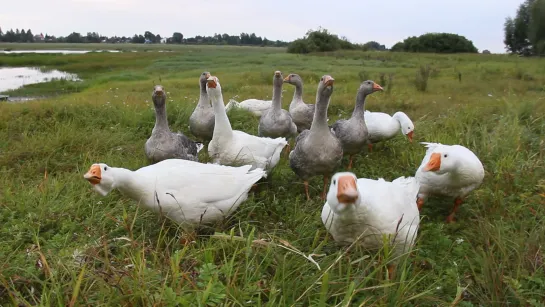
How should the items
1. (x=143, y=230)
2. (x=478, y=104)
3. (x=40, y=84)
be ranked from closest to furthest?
(x=143, y=230)
(x=478, y=104)
(x=40, y=84)

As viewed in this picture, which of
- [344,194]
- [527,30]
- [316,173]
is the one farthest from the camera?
[527,30]

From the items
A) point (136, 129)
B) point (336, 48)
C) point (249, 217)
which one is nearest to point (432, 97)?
point (136, 129)

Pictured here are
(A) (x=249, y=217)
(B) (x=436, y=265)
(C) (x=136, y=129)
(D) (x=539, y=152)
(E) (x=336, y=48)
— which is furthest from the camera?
(E) (x=336, y=48)

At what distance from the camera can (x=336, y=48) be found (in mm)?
40188

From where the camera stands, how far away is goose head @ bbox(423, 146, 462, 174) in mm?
3843

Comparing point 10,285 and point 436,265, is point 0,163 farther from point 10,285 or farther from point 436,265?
point 436,265

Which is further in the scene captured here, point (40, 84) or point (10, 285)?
point (40, 84)

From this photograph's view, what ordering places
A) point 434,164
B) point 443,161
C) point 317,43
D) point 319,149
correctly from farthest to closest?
point 317,43 < point 319,149 < point 443,161 < point 434,164

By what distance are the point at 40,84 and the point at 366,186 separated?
2309cm

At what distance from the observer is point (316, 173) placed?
480cm

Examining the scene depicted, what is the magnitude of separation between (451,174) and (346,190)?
189 centimetres

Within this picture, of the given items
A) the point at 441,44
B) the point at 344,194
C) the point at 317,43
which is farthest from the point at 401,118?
the point at 441,44

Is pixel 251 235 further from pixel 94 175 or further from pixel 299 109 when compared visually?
pixel 299 109

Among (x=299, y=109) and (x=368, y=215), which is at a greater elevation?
(x=299, y=109)
